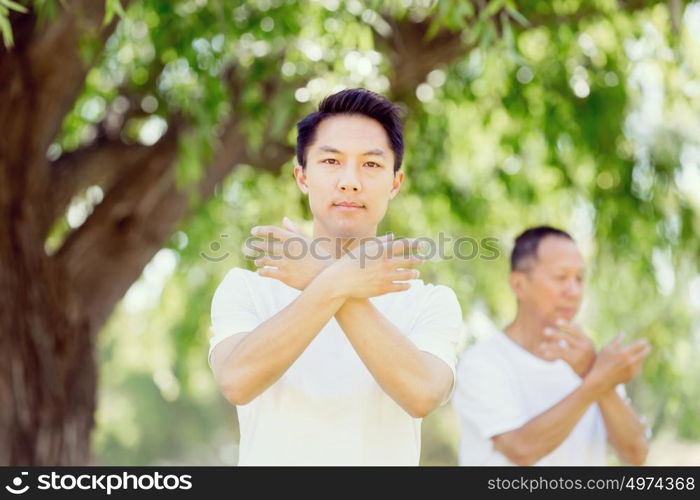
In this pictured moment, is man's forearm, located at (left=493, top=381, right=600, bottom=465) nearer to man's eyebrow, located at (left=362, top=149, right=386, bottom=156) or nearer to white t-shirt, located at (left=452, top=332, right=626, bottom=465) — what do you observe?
white t-shirt, located at (left=452, top=332, right=626, bottom=465)

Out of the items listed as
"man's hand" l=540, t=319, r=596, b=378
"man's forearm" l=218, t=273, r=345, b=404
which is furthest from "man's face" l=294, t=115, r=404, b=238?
"man's hand" l=540, t=319, r=596, b=378

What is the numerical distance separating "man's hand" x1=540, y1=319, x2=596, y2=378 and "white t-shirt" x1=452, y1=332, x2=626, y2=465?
0.53 feet

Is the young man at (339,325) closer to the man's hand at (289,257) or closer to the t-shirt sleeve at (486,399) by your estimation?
the man's hand at (289,257)

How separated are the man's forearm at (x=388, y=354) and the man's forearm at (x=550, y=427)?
1.14 meters

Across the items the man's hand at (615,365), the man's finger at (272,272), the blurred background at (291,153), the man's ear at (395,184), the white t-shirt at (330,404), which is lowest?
the white t-shirt at (330,404)

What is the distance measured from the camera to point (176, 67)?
16.3 feet

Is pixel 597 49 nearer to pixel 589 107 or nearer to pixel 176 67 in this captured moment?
pixel 589 107

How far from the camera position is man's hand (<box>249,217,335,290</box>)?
211 centimetres

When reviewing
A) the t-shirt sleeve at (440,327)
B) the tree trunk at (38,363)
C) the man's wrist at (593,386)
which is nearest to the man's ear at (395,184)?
the t-shirt sleeve at (440,327)

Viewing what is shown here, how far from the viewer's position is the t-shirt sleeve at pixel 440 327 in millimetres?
2193
